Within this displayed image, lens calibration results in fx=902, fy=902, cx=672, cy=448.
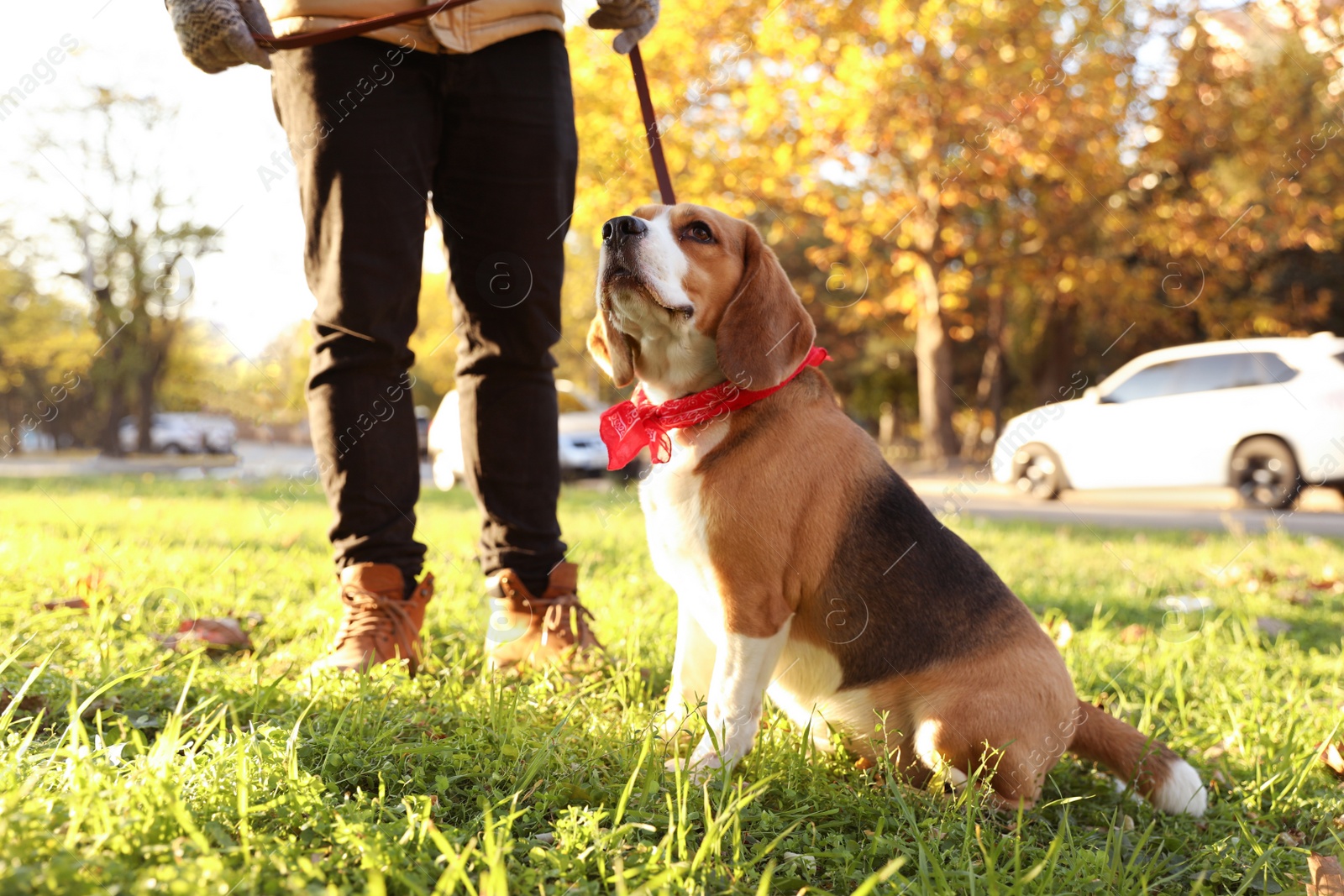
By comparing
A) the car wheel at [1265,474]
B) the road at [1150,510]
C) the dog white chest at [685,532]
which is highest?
the dog white chest at [685,532]

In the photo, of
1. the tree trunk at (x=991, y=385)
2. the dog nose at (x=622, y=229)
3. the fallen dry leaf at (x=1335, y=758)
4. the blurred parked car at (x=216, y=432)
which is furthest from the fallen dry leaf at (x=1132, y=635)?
the blurred parked car at (x=216, y=432)

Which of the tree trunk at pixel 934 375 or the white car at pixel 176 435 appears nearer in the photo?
the tree trunk at pixel 934 375

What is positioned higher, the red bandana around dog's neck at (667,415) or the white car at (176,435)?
the red bandana around dog's neck at (667,415)

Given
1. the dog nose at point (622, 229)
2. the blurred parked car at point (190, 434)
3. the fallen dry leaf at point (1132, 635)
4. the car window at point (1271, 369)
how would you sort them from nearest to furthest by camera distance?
the dog nose at point (622, 229), the fallen dry leaf at point (1132, 635), the car window at point (1271, 369), the blurred parked car at point (190, 434)

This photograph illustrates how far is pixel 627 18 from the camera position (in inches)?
116

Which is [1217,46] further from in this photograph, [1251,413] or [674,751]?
[674,751]

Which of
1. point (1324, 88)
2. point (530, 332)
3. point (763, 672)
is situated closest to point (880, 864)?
point (763, 672)

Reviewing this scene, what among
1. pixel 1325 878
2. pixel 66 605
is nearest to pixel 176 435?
pixel 66 605

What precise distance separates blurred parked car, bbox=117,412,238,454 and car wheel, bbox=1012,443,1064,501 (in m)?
32.2

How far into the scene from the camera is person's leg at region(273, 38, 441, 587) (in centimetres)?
264

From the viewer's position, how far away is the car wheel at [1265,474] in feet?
36.8

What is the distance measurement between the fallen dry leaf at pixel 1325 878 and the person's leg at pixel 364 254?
8.05 feet

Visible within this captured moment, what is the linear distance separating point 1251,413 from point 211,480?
13553 millimetres

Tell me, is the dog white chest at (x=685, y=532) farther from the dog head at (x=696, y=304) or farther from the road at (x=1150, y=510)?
the road at (x=1150, y=510)
